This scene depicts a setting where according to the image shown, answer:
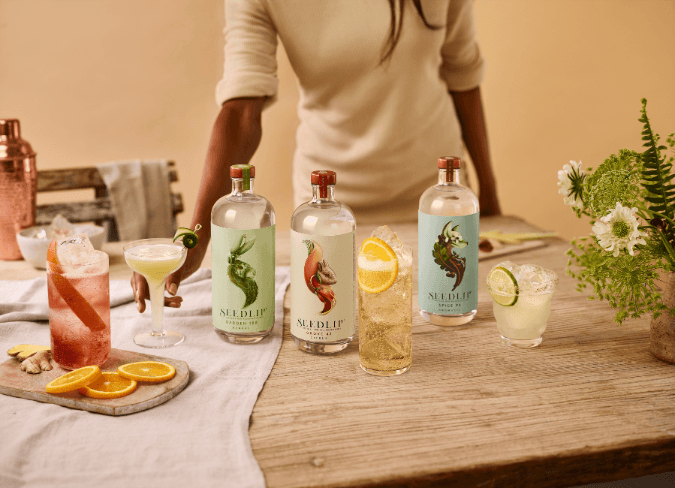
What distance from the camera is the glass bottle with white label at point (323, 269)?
3.08 ft

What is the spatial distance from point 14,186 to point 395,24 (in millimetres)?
1055

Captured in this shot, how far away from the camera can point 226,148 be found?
1.39m

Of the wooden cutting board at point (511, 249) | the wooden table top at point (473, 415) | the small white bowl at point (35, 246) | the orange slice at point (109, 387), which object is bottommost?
the wooden table top at point (473, 415)

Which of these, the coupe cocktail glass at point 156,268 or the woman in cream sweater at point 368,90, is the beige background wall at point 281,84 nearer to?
the woman in cream sweater at point 368,90

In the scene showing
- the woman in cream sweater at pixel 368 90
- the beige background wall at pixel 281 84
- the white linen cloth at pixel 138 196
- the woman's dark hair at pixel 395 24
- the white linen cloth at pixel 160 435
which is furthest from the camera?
the beige background wall at pixel 281 84

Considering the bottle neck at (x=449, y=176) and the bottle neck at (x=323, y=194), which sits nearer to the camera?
the bottle neck at (x=323, y=194)

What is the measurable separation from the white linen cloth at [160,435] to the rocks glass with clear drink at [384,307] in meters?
0.16

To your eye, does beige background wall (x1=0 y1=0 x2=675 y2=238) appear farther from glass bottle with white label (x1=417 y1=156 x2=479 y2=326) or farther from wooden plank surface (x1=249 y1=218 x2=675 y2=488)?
wooden plank surface (x1=249 y1=218 x2=675 y2=488)

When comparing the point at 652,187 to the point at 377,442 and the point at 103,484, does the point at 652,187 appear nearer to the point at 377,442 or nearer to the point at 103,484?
the point at 377,442

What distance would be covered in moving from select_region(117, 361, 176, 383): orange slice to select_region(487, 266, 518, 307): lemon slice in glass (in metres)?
0.50

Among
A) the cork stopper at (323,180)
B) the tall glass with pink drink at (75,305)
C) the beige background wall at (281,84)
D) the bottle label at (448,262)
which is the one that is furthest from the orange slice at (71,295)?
the beige background wall at (281,84)

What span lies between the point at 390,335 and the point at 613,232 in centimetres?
35

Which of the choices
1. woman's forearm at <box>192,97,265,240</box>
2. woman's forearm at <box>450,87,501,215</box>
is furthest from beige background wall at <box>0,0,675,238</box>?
woman's forearm at <box>192,97,265,240</box>

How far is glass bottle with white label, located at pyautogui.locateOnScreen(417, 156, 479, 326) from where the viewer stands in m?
1.06
